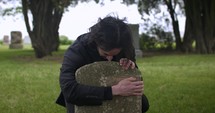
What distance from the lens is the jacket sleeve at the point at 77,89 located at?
341 centimetres

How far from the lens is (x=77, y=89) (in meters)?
3.46

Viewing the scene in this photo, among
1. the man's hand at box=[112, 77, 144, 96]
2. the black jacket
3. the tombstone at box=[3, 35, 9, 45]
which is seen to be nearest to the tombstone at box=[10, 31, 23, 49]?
the tombstone at box=[3, 35, 9, 45]

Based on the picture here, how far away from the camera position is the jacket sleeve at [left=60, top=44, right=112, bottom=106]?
341cm

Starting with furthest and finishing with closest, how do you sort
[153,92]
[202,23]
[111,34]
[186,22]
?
[186,22]
[202,23]
[153,92]
[111,34]

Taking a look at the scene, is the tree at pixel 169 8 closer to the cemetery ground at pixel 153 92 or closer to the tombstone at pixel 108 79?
the cemetery ground at pixel 153 92

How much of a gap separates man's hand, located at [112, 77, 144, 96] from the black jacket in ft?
→ 0.18

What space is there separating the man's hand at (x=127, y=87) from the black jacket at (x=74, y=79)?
0.05 m

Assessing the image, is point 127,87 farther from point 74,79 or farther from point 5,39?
point 5,39

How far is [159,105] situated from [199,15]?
61.0 ft

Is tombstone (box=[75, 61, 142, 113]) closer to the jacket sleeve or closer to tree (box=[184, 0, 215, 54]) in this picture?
the jacket sleeve

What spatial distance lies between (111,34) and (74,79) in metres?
0.49

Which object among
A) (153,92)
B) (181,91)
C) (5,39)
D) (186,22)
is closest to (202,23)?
(186,22)

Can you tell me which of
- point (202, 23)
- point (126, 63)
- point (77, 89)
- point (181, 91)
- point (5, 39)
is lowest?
point (181, 91)

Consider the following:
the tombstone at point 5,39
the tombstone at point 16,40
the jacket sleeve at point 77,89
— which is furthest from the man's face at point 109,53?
the tombstone at point 5,39
